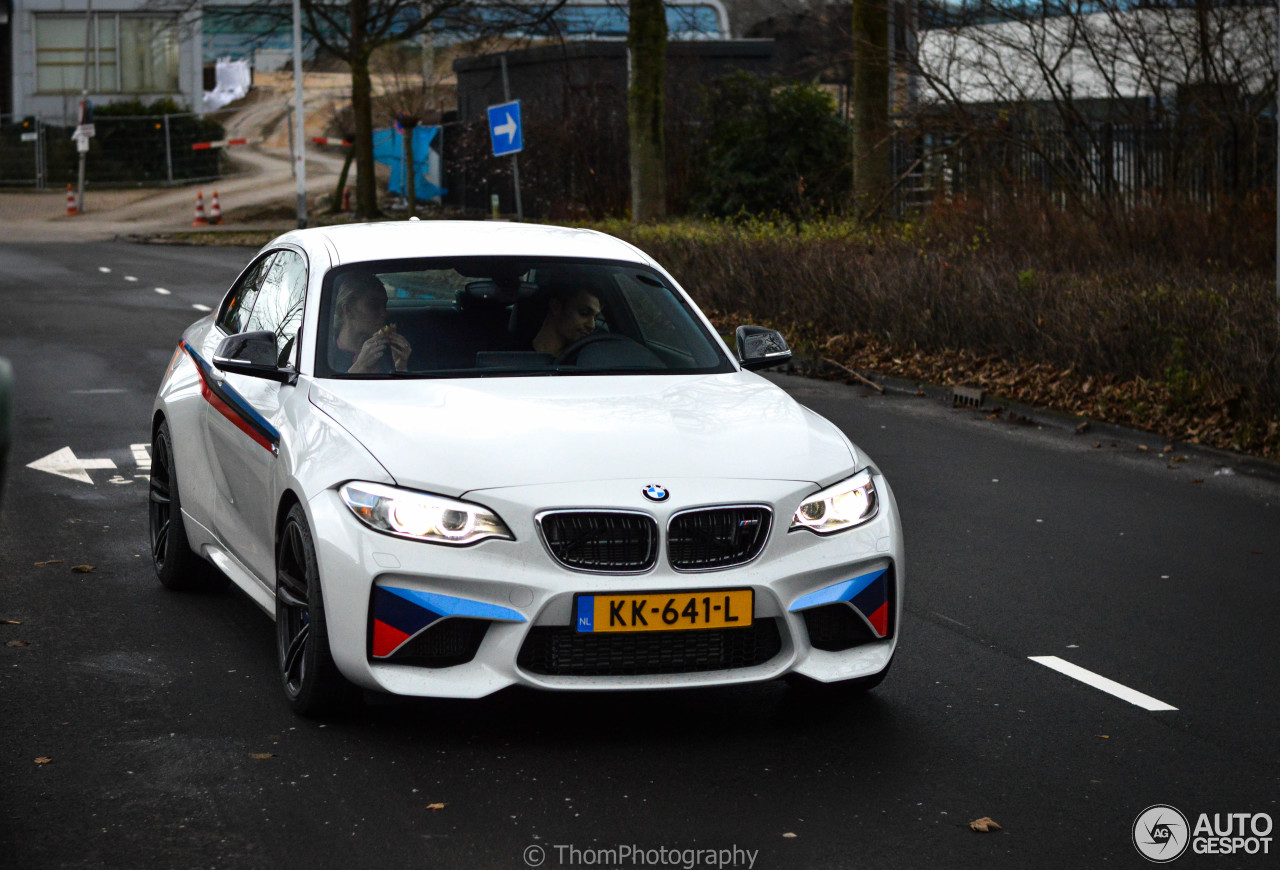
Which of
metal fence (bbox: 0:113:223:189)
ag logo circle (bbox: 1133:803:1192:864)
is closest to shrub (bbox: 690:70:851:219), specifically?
ag logo circle (bbox: 1133:803:1192:864)

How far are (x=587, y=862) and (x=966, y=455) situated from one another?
7831 mm

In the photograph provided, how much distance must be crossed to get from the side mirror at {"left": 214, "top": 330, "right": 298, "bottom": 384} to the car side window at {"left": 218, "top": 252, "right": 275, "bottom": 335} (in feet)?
3.54

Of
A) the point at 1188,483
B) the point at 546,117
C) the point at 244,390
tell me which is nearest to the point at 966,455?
the point at 1188,483

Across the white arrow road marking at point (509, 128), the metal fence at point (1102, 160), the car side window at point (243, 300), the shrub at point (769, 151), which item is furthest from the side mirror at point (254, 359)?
the white arrow road marking at point (509, 128)

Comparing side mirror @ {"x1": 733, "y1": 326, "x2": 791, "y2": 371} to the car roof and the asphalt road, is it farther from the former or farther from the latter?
the asphalt road

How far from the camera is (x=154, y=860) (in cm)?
443

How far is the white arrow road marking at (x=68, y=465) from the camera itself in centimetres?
1061

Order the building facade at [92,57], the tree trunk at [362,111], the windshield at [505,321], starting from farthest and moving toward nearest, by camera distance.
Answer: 1. the building facade at [92,57]
2. the tree trunk at [362,111]
3. the windshield at [505,321]

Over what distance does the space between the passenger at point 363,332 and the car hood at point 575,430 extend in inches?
6.3

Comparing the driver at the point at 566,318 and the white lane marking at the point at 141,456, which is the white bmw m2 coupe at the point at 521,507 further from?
the white lane marking at the point at 141,456

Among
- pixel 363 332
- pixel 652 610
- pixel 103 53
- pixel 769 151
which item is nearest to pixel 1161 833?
pixel 652 610

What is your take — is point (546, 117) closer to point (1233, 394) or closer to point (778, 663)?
point (1233, 394)

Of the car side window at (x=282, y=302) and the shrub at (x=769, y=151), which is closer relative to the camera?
the car side window at (x=282, y=302)

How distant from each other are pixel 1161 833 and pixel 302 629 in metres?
2.63
